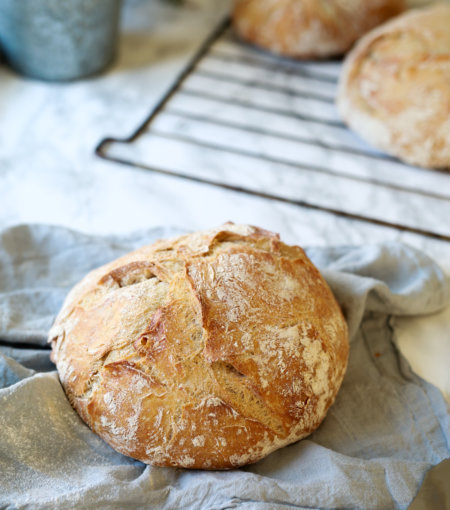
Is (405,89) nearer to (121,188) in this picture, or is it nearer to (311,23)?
(311,23)

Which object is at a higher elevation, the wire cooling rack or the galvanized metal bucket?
the galvanized metal bucket

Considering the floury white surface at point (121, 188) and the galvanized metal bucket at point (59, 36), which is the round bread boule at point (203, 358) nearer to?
the floury white surface at point (121, 188)

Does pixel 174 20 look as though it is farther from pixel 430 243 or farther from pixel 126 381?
pixel 126 381

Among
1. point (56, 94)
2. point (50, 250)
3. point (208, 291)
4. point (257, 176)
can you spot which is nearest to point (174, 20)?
point (56, 94)

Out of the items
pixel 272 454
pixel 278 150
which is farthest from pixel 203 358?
pixel 278 150

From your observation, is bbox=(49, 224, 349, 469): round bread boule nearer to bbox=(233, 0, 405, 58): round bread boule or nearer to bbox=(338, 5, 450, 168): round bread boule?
bbox=(338, 5, 450, 168): round bread boule

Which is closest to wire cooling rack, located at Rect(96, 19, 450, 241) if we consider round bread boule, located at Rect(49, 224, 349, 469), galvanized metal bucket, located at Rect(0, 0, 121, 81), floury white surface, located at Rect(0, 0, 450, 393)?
floury white surface, located at Rect(0, 0, 450, 393)
